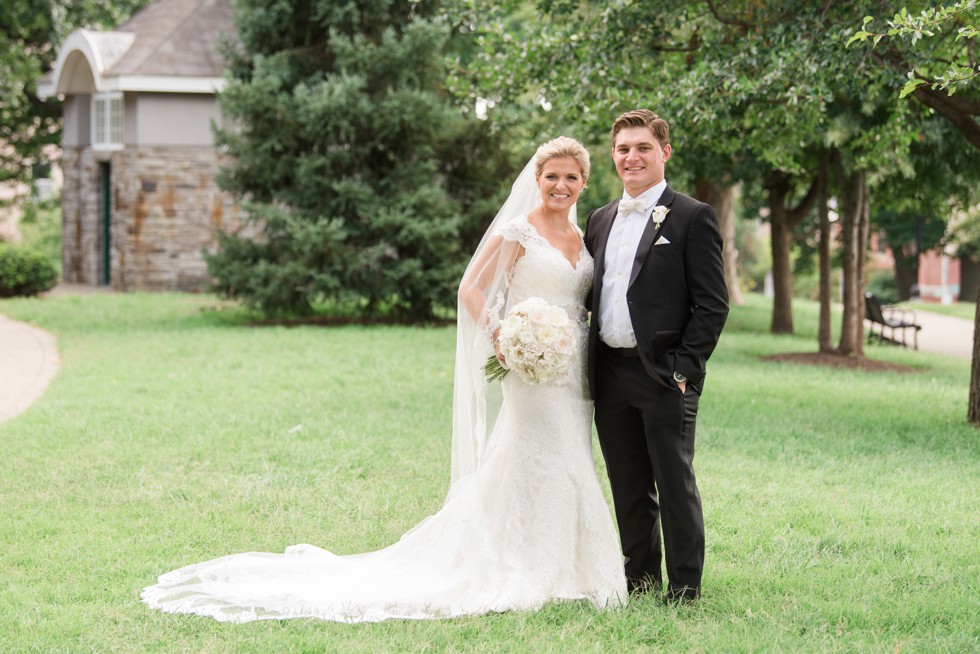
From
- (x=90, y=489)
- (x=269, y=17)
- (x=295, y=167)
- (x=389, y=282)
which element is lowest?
(x=90, y=489)

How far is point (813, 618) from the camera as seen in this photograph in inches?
194

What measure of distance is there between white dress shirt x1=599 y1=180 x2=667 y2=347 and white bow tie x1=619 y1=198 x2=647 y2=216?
1cm

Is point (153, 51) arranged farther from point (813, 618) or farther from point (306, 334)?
point (813, 618)

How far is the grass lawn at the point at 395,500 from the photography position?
4742 mm

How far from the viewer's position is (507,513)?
5.26 m

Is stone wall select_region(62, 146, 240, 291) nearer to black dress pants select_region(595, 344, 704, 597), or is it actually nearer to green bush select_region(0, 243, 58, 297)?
green bush select_region(0, 243, 58, 297)

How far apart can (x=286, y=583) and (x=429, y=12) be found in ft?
55.7

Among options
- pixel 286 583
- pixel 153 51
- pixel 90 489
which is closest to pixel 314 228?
pixel 153 51

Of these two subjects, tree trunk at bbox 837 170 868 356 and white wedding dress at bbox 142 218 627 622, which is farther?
tree trunk at bbox 837 170 868 356

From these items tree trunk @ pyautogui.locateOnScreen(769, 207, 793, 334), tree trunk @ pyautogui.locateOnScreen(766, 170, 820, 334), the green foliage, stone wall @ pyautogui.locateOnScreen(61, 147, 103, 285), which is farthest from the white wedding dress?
stone wall @ pyautogui.locateOnScreen(61, 147, 103, 285)

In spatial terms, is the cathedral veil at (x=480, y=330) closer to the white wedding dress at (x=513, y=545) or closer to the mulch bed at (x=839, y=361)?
the white wedding dress at (x=513, y=545)

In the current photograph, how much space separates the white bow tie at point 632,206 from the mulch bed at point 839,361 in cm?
1137

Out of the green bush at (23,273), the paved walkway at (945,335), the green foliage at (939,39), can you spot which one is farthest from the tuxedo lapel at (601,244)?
the green bush at (23,273)

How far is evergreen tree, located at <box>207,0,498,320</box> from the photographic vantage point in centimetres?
1894
